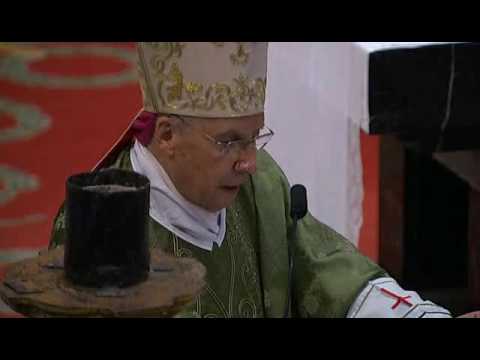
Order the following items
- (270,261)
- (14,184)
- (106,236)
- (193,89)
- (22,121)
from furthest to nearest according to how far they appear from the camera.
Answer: (22,121)
(14,184)
(270,261)
(193,89)
(106,236)

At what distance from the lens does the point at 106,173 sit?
1601 millimetres

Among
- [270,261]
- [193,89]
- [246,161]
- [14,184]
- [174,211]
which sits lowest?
[14,184]

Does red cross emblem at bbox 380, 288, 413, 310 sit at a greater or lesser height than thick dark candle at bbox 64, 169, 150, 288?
lesser

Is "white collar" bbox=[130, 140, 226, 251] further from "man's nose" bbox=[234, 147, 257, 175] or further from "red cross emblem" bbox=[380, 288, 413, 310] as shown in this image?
"red cross emblem" bbox=[380, 288, 413, 310]

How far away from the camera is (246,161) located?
7.79 feet

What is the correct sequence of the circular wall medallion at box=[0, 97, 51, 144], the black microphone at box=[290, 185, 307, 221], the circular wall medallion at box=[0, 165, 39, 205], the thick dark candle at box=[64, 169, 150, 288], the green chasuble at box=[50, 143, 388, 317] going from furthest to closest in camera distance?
the circular wall medallion at box=[0, 97, 51, 144] < the circular wall medallion at box=[0, 165, 39, 205] < the green chasuble at box=[50, 143, 388, 317] < the black microphone at box=[290, 185, 307, 221] < the thick dark candle at box=[64, 169, 150, 288]

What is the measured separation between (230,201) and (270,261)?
219 millimetres

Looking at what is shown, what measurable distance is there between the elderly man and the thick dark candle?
807 millimetres

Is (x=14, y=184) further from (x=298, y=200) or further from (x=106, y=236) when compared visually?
(x=106, y=236)

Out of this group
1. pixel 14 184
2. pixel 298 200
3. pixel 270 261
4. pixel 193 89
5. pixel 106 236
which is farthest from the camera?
pixel 14 184

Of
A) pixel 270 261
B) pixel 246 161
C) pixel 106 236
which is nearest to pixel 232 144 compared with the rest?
pixel 246 161

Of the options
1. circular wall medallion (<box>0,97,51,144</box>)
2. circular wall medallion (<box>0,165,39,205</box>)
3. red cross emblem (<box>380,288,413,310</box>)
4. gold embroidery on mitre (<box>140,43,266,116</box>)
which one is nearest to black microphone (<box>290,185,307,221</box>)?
gold embroidery on mitre (<box>140,43,266,116</box>)

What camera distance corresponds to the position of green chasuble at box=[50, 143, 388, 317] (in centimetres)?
256
